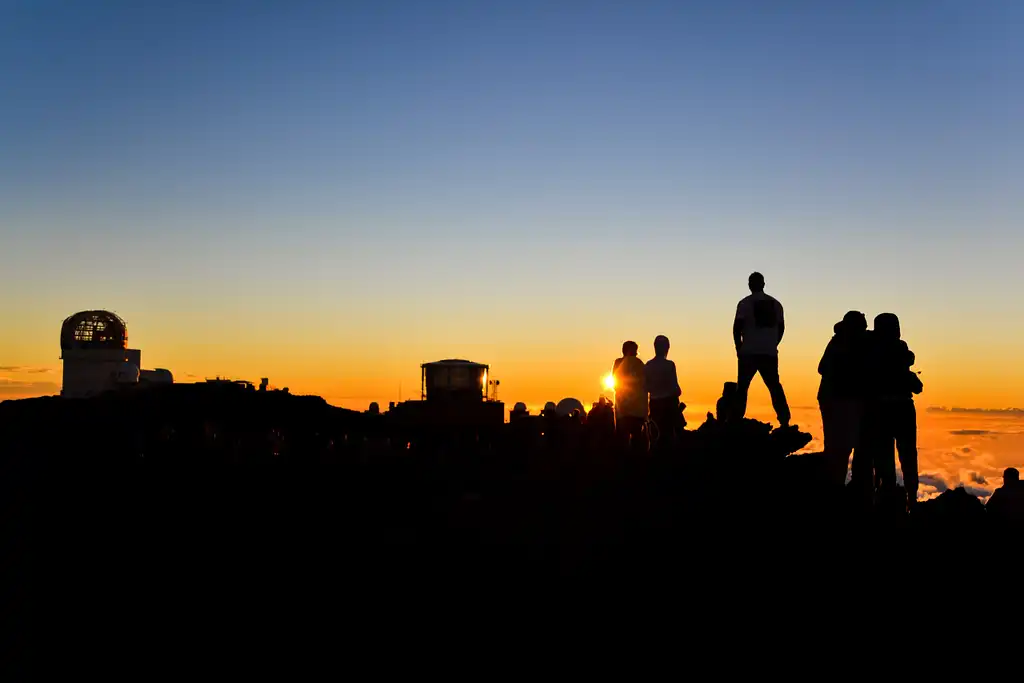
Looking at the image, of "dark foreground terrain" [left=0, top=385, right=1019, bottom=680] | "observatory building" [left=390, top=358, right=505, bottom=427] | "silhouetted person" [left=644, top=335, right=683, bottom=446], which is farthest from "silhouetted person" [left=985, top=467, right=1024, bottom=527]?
"observatory building" [left=390, top=358, right=505, bottom=427]

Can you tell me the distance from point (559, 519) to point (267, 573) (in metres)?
4.48

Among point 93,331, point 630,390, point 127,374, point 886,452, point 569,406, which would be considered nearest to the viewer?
point 886,452

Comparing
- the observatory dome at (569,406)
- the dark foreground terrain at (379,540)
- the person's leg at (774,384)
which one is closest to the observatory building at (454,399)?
the observatory dome at (569,406)

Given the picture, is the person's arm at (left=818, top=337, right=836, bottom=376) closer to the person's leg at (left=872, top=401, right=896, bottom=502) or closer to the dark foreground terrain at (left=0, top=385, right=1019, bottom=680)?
the person's leg at (left=872, top=401, right=896, bottom=502)

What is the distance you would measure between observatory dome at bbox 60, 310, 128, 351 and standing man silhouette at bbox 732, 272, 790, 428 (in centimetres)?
6755

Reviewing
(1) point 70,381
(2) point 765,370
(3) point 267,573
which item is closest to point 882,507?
(2) point 765,370

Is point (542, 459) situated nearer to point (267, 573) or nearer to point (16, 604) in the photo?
point (267, 573)

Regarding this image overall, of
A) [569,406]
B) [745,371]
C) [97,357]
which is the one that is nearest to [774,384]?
[745,371]

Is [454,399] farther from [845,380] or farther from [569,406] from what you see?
[845,380]

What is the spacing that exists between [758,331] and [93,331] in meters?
68.7

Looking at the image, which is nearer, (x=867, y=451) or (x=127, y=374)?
(x=867, y=451)

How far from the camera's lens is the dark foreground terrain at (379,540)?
11.6 metres

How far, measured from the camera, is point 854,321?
13359 millimetres

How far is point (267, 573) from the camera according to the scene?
41.3 ft
